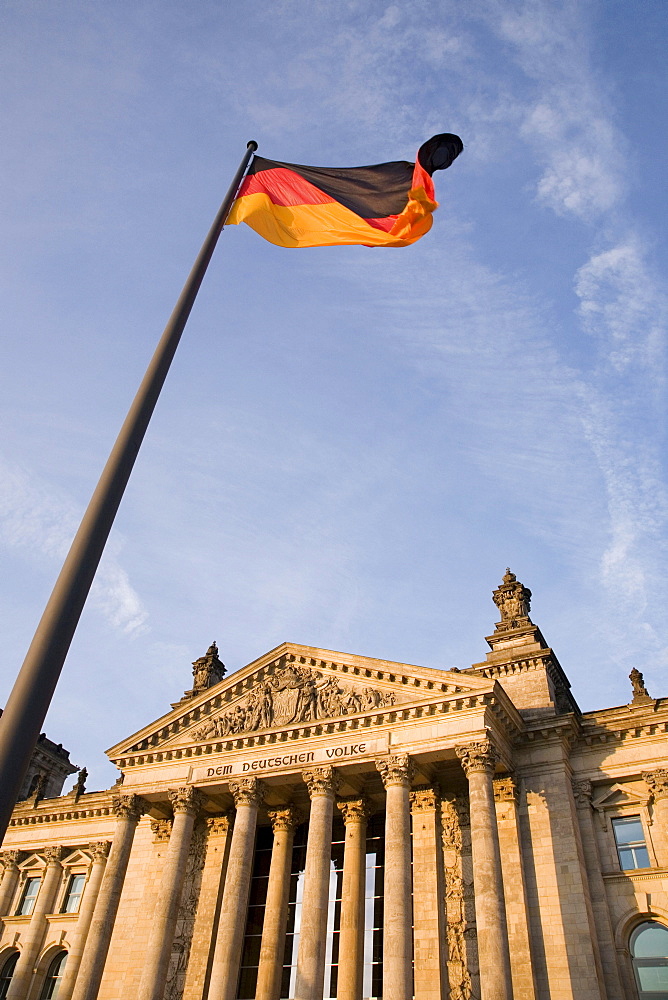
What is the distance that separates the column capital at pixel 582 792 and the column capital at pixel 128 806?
18874mm

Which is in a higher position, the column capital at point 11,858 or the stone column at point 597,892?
the column capital at point 11,858

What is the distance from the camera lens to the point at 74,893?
4394cm

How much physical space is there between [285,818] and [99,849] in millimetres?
14040

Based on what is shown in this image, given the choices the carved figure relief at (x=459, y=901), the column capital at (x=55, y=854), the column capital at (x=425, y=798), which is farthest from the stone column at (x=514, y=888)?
the column capital at (x=55, y=854)

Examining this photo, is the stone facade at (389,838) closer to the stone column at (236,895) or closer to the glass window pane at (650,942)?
the stone column at (236,895)

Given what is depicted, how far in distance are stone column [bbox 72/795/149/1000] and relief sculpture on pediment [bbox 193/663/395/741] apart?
422 cm

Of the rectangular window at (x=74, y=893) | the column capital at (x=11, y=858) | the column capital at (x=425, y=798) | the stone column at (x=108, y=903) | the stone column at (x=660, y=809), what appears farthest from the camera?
the column capital at (x=11, y=858)

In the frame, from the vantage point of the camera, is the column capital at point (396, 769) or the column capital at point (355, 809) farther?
the column capital at point (355, 809)

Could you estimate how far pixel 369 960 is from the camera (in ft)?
104

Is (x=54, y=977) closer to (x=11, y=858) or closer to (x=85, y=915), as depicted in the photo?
(x=85, y=915)

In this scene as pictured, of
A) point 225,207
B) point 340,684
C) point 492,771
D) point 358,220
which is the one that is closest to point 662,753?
point 492,771

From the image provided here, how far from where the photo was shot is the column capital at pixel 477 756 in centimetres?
2936

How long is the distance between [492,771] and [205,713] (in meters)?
14.2

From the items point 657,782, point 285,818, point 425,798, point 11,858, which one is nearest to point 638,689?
point 657,782
